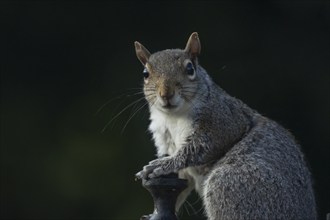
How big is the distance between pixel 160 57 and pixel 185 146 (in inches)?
13.5

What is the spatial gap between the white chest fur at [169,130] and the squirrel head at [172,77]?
4.1 inches

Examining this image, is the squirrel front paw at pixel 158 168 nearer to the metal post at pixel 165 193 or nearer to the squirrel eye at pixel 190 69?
the squirrel eye at pixel 190 69

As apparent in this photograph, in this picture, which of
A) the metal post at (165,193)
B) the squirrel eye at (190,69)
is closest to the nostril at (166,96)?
the squirrel eye at (190,69)

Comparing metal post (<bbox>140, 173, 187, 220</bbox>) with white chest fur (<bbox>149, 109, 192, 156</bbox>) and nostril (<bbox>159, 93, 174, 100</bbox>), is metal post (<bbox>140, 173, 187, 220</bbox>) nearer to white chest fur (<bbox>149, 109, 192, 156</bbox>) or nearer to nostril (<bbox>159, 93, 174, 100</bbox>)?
nostril (<bbox>159, 93, 174, 100</bbox>)

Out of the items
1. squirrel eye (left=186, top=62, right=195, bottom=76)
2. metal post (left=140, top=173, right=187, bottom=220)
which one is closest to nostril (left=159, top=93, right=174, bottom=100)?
squirrel eye (left=186, top=62, right=195, bottom=76)

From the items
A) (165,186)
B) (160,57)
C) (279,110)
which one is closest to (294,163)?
(160,57)

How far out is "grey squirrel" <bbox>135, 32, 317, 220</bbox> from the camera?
269cm

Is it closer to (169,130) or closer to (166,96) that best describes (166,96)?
(166,96)

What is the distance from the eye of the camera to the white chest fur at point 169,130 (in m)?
2.98

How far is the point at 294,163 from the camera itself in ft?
9.30

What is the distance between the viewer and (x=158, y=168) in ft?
9.05

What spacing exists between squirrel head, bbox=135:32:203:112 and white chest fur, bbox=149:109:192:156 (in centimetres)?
10

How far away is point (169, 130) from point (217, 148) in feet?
0.65

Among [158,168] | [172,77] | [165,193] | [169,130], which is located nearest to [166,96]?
[172,77]
